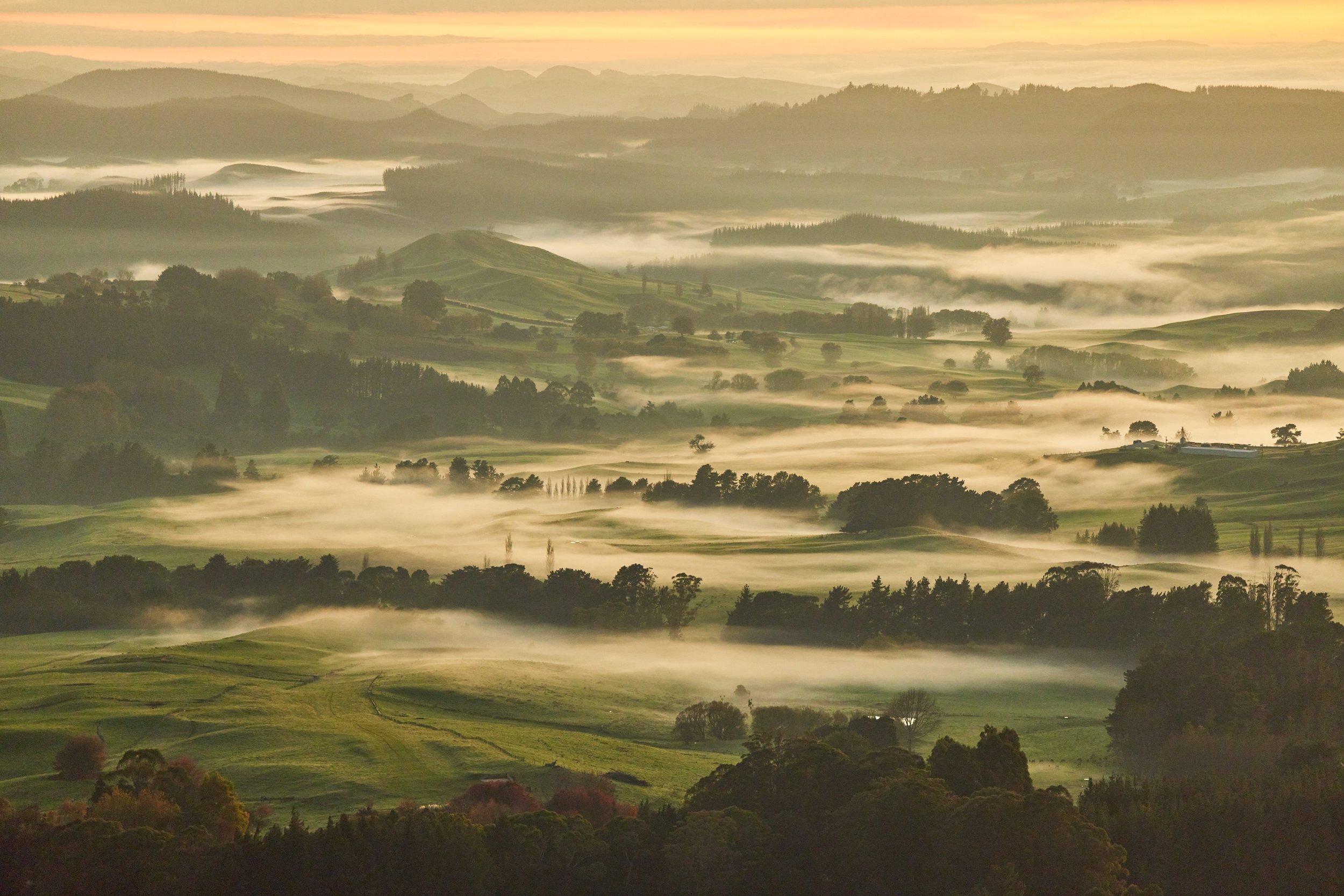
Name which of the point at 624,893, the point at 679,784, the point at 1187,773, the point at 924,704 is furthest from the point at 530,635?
the point at 624,893

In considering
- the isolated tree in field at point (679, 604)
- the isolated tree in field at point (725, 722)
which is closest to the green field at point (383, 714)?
the isolated tree in field at point (725, 722)

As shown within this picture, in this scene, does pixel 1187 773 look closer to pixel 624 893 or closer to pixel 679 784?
pixel 679 784

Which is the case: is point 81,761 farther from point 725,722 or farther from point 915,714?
point 915,714

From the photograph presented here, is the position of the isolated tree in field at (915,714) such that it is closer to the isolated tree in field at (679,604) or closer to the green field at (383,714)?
the green field at (383,714)

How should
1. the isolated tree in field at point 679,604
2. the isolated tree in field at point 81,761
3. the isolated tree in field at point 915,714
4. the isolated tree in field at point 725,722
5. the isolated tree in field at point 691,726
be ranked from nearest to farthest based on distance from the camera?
the isolated tree in field at point 81,761 < the isolated tree in field at point 915,714 < the isolated tree in field at point 691,726 < the isolated tree in field at point 725,722 < the isolated tree in field at point 679,604

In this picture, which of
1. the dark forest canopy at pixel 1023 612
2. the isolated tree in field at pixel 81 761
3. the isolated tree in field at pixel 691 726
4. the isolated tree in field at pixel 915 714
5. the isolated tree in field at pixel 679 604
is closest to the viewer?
the isolated tree in field at pixel 81 761

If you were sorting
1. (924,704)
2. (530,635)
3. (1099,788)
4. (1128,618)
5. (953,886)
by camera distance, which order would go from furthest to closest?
1. (530,635)
2. (1128,618)
3. (924,704)
4. (1099,788)
5. (953,886)
